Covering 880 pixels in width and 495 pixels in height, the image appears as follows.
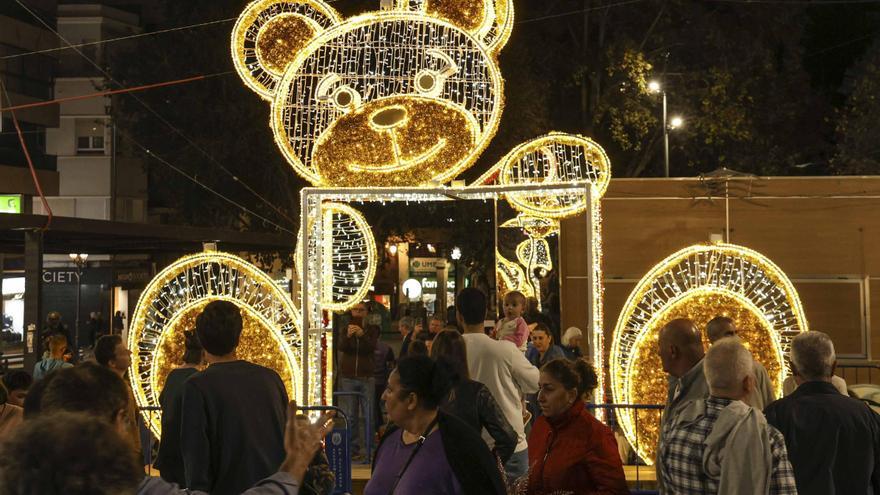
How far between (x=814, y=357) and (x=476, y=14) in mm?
6500

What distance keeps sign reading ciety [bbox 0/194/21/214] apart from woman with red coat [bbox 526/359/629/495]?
2698 centimetres

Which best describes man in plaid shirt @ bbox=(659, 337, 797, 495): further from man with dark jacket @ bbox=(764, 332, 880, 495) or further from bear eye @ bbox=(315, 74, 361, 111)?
bear eye @ bbox=(315, 74, 361, 111)

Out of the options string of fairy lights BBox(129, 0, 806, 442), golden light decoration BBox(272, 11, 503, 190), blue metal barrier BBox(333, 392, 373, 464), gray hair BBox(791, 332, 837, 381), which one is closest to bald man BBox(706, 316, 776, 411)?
gray hair BBox(791, 332, 837, 381)

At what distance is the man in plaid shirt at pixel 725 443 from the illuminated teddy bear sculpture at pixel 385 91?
254 inches

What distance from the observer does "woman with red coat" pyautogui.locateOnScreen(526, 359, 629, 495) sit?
5445 millimetres

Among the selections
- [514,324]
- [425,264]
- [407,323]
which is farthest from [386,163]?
[425,264]

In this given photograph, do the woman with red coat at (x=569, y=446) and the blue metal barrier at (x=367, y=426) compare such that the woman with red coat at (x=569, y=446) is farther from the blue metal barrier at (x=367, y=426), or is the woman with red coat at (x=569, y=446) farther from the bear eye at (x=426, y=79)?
the bear eye at (x=426, y=79)

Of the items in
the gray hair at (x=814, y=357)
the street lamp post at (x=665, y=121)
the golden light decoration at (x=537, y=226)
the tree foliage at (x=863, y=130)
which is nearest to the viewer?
the gray hair at (x=814, y=357)

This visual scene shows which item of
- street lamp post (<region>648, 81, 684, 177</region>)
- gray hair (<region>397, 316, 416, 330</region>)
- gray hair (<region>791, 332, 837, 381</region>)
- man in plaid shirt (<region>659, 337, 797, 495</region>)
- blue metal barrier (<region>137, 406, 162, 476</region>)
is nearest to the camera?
man in plaid shirt (<region>659, 337, 797, 495</region>)

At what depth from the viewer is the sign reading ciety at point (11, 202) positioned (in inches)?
1196

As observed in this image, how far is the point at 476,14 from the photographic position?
11320mm

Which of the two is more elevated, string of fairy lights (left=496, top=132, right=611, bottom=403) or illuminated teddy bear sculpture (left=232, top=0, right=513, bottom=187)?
illuminated teddy bear sculpture (left=232, top=0, right=513, bottom=187)


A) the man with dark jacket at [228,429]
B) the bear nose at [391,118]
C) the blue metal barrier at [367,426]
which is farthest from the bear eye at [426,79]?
the man with dark jacket at [228,429]

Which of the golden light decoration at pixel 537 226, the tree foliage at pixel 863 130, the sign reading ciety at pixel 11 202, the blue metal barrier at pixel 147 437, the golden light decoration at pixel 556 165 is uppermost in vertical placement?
the tree foliage at pixel 863 130
